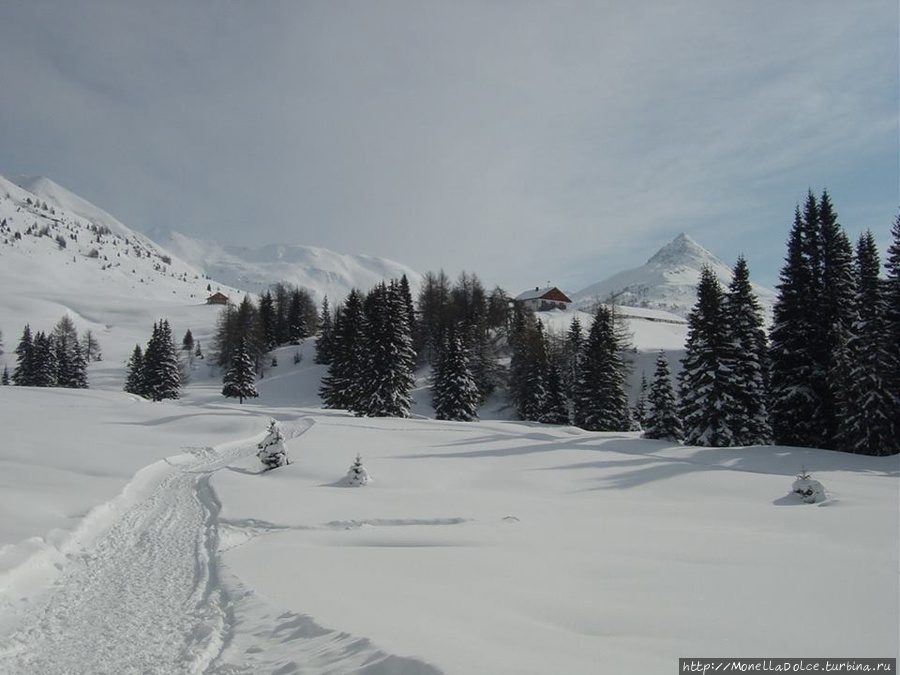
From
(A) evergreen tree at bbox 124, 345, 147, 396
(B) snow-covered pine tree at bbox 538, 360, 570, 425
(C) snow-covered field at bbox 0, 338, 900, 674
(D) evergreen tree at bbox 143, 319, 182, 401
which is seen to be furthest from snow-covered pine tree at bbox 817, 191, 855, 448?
(A) evergreen tree at bbox 124, 345, 147, 396

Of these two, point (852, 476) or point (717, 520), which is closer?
point (717, 520)

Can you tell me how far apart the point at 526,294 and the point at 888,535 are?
113 m

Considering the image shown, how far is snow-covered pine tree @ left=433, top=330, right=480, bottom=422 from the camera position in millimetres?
47938

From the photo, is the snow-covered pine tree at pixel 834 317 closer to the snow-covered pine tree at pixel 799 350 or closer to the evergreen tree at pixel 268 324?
the snow-covered pine tree at pixel 799 350

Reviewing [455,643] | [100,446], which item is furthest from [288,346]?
[455,643]

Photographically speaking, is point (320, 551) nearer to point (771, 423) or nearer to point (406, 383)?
point (771, 423)

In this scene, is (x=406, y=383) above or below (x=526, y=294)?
below

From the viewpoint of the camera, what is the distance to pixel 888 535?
9664 mm

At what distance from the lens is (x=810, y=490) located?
1500 cm

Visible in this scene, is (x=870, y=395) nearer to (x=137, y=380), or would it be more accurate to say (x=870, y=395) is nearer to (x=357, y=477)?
(x=357, y=477)

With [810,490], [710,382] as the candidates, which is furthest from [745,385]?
[810,490]

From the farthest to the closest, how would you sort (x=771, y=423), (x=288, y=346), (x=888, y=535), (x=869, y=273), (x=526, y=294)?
(x=526, y=294) < (x=288, y=346) < (x=771, y=423) < (x=869, y=273) < (x=888, y=535)

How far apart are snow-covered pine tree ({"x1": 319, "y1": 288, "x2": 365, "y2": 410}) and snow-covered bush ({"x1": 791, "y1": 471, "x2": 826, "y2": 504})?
3552 centimetres

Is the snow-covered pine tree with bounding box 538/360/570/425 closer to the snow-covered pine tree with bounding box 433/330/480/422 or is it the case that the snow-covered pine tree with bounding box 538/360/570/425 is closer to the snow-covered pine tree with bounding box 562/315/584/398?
the snow-covered pine tree with bounding box 433/330/480/422
